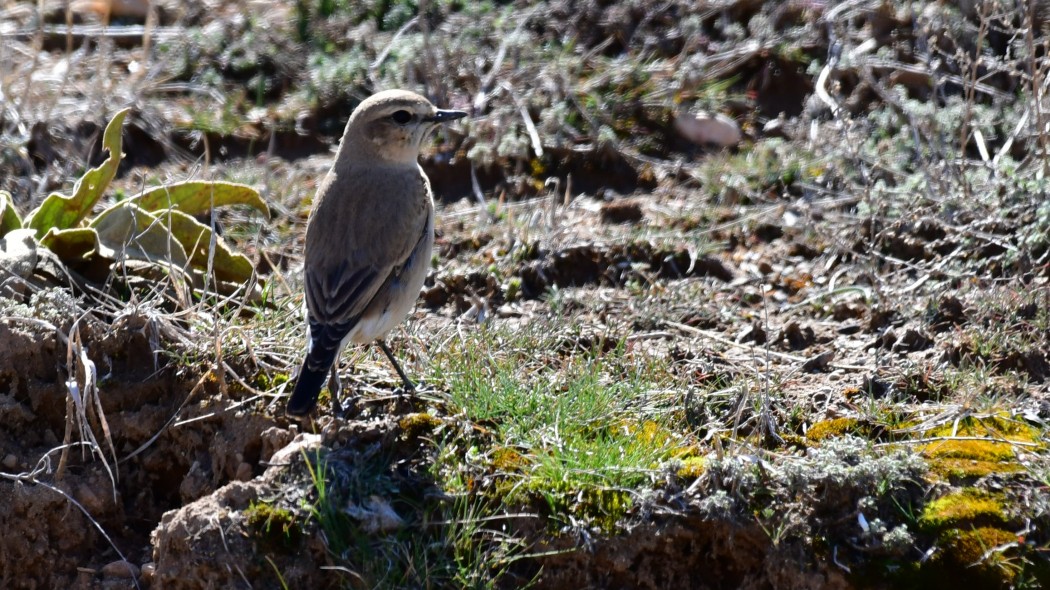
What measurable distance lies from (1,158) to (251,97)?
1822 millimetres

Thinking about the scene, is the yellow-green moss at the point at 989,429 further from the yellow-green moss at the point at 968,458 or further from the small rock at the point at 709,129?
the small rock at the point at 709,129

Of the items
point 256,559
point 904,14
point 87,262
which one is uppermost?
point 904,14

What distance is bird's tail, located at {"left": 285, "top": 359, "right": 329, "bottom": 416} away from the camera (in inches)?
183

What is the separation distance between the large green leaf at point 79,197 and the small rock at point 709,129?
3701 millimetres

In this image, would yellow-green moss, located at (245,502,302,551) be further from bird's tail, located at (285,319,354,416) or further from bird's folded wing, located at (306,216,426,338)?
bird's folded wing, located at (306,216,426,338)

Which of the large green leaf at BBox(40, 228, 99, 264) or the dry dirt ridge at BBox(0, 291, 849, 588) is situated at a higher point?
the large green leaf at BBox(40, 228, 99, 264)

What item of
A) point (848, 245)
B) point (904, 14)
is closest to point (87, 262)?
point (848, 245)

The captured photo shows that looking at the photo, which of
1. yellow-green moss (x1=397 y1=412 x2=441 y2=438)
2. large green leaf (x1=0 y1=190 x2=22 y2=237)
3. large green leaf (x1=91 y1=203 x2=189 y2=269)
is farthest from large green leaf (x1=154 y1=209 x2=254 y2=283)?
yellow-green moss (x1=397 y1=412 x2=441 y2=438)

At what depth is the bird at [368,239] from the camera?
4926mm

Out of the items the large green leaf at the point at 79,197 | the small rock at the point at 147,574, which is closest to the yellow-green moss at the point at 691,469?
the small rock at the point at 147,574

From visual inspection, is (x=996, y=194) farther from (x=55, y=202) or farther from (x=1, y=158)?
(x=1, y=158)

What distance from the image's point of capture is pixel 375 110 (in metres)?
5.83

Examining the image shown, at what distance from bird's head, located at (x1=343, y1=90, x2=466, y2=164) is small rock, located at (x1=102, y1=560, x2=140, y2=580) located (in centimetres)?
227

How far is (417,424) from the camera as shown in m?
4.88
